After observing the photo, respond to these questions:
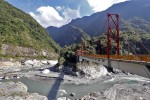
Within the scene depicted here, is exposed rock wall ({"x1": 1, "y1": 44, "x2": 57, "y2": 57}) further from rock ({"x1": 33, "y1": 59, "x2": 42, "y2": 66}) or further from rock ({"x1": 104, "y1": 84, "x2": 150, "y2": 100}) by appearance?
rock ({"x1": 104, "y1": 84, "x2": 150, "y2": 100})

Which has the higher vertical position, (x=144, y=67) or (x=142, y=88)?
(x=144, y=67)

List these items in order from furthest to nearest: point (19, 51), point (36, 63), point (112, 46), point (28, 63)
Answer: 1. point (19, 51)
2. point (36, 63)
3. point (28, 63)
4. point (112, 46)

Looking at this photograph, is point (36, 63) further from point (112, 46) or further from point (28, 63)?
point (112, 46)

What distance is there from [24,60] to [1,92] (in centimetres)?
9912

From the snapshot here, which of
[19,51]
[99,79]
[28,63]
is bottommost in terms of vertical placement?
[99,79]

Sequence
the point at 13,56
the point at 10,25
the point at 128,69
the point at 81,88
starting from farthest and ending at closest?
the point at 10,25
the point at 13,56
the point at 81,88
the point at 128,69

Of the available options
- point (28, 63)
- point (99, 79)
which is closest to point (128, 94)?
point (99, 79)

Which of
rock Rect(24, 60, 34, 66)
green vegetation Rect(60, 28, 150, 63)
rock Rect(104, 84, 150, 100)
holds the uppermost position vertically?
green vegetation Rect(60, 28, 150, 63)

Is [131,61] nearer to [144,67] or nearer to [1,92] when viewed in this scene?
[144,67]

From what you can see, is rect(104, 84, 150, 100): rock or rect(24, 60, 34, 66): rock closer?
rect(104, 84, 150, 100): rock

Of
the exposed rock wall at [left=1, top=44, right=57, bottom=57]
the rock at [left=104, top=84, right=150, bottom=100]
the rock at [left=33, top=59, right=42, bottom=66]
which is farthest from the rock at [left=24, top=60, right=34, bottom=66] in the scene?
the rock at [left=104, top=84, right=150, bottom=100]

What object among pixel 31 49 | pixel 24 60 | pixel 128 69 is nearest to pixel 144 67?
pixel 128 69

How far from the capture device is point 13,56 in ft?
508

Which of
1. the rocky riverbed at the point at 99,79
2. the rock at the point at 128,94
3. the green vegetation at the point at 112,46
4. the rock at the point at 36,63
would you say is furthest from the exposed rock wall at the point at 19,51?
the rock at the point at 128,94
